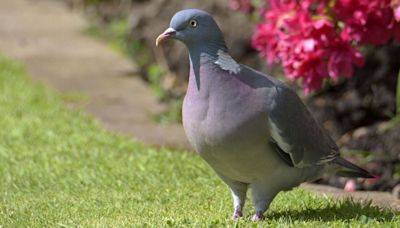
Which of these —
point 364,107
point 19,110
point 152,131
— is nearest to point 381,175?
point 364,107

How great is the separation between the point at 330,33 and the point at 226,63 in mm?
1537

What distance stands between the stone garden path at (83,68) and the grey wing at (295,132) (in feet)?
2.45

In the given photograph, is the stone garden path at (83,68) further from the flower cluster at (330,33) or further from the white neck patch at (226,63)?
the white neck patch at (226,63)

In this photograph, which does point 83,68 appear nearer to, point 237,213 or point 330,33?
point 330,33

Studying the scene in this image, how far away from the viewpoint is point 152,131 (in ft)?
25.3

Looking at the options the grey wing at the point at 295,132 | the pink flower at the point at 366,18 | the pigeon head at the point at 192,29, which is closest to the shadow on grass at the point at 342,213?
the grey wing at the point at 295,132

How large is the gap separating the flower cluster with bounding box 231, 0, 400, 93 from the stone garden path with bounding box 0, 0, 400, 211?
0.75 meters

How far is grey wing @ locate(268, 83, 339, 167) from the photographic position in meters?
4.61

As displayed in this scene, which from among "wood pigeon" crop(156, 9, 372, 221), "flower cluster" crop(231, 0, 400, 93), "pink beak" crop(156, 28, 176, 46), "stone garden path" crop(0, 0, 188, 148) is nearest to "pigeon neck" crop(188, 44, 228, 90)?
"wood pigeon" crop(156, 9, 372, 221)

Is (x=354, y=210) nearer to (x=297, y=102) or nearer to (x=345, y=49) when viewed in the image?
(x=297, y=102)

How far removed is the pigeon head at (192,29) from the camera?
461 centimetres

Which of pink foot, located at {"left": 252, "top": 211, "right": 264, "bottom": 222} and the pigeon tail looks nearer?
pink foot, located at {"left": 252, "top": 211, "right": 264, "bottom": 222}

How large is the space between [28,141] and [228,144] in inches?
117

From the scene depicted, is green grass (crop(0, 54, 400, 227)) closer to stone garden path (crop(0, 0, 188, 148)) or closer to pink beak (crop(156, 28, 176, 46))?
stone garden path (crop(0, 0, 188, 148))
